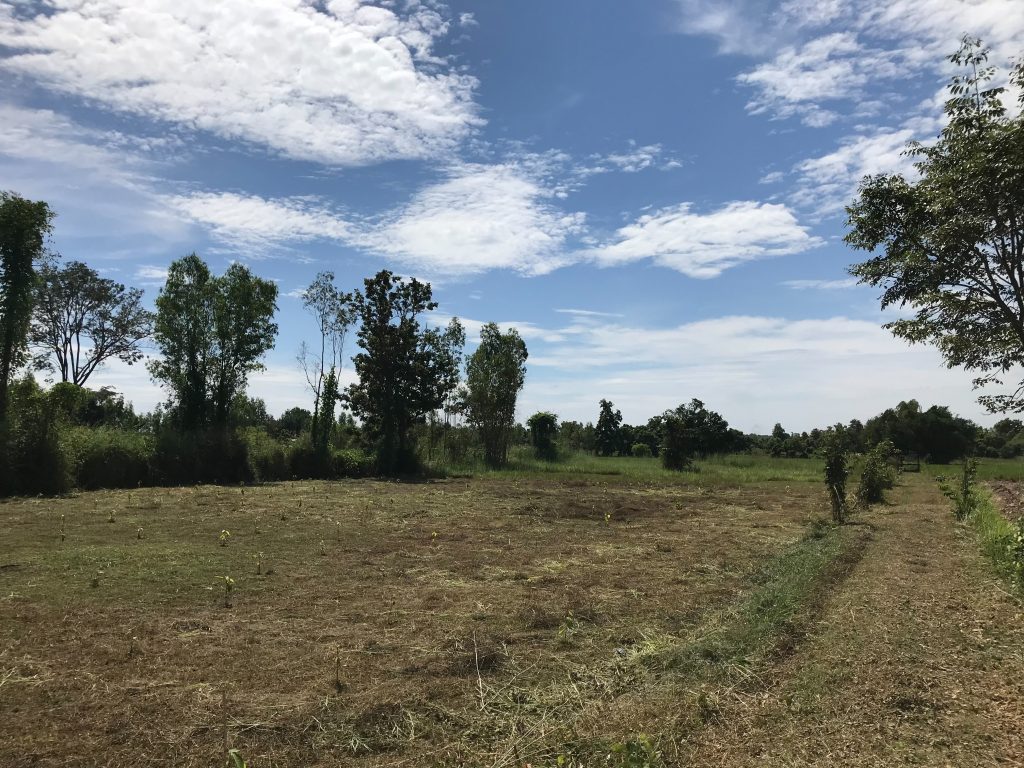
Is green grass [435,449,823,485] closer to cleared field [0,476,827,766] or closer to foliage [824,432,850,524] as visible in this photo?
foliage [824,432,850,524]

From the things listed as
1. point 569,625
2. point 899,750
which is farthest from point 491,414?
point 899,750

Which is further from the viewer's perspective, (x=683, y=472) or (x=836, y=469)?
(x=683, y=472)

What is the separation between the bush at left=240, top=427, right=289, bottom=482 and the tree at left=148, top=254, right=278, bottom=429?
1.58 m

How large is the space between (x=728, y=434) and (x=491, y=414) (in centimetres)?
2247

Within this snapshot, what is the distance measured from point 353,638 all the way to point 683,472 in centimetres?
2618

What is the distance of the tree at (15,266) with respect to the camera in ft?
55.9

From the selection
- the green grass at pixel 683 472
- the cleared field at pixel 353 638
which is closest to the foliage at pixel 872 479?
Answer: the cleared field at pixel 353 638

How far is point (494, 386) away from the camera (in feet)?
108

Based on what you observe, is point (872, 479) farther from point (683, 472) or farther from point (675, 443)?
point (675, 443)

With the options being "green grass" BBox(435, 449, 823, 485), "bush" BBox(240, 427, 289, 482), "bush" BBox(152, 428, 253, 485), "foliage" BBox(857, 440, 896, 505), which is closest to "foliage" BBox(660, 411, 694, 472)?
"green grass" BBox(435, 449, 823, 485)

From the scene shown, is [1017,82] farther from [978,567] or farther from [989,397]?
[978,567]

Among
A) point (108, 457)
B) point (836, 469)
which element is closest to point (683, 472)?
point (836, 469)

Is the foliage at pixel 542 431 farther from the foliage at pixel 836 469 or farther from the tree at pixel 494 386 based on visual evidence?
the foliage at pixel 836 469

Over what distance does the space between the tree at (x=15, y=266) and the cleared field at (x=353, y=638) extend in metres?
8.51
